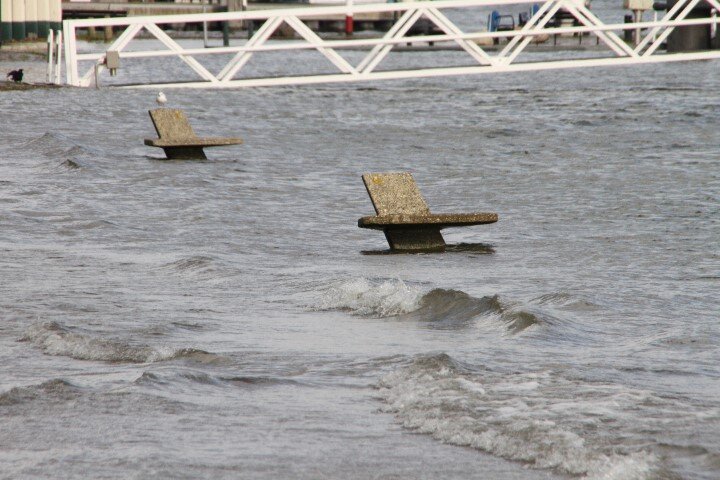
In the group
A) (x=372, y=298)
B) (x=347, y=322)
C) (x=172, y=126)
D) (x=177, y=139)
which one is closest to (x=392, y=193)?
(x=372, y=298)

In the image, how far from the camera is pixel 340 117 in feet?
88.8

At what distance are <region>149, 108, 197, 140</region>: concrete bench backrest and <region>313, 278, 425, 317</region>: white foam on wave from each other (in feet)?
32.1

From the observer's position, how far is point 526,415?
5707mm

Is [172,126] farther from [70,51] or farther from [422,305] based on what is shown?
[70,51]

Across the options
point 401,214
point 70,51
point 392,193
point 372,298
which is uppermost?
point 70,51

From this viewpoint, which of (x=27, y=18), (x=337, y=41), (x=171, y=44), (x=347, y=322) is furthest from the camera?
(x=27, y=18)

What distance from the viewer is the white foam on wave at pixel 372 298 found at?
27.6ft

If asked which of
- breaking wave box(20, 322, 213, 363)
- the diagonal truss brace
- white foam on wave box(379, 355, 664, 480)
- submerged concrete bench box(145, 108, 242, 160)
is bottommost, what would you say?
submerged concrete bench box(145, 108, 242, 160)

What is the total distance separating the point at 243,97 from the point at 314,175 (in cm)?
1399

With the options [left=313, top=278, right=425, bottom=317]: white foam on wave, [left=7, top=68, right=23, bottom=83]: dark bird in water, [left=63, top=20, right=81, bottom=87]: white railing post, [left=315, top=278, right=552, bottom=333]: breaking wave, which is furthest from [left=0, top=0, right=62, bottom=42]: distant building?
[left=315, top=278, right=552, bottom=333]: breaking wave

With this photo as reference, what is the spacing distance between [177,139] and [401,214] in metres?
8.06

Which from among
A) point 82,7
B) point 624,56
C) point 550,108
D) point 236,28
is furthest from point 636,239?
point 236,28

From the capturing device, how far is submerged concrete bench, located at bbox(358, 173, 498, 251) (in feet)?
35.7

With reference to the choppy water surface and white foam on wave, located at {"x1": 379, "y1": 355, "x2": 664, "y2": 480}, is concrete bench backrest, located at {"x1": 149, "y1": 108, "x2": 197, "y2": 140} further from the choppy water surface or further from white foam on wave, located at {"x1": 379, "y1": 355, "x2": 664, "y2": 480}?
white foam on wave, located at {"x1": 379, "y1": 355, "x2": 664, "y2": 480}
